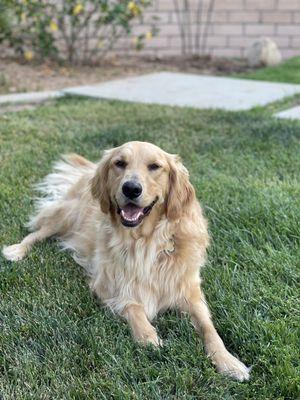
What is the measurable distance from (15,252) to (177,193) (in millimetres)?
1208

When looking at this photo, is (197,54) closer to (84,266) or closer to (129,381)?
(84,266)

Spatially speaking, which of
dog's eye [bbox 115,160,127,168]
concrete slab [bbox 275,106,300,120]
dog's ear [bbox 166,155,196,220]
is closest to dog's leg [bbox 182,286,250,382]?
dog's ear [bbox 166,155,196,220]

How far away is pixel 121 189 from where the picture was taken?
2.88m

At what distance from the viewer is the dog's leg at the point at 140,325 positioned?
2641 mm

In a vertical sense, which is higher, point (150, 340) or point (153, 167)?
point (153, 167)

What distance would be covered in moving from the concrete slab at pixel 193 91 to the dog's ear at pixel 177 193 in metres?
4.24

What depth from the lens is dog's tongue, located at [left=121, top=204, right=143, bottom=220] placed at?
115 inches

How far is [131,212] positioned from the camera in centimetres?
294

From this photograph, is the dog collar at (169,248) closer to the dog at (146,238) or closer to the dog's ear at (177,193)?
the dog at (146,238)

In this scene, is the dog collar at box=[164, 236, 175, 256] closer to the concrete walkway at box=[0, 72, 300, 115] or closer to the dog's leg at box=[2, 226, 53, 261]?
the dog's leg at box=[2, 226, 53, 261]

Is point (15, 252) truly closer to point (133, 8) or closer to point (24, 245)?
point (24, 245)

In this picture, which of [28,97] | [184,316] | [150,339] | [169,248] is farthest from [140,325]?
[28,97]

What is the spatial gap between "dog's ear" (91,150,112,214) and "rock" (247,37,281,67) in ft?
26.7

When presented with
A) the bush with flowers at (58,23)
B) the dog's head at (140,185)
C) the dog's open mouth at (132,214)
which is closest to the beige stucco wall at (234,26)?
the bush with flowers at (58,23)
